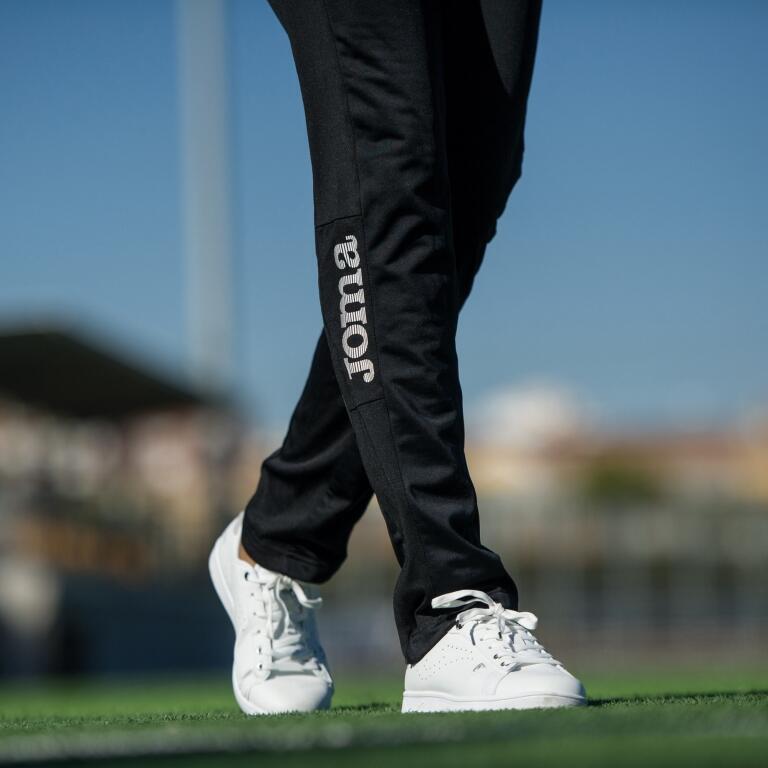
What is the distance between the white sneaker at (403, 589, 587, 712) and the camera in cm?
153

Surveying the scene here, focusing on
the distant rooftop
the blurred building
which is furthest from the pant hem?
the distant rooftop

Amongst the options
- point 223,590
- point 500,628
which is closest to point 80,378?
point 223,590

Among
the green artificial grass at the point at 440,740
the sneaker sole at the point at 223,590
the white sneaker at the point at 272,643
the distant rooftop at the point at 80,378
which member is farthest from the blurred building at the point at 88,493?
the green artificial grass at the point at 440,740

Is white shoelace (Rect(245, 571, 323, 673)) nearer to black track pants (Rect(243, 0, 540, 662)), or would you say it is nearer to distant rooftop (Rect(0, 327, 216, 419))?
black track pants (Rect(243, 0, 540, 662))

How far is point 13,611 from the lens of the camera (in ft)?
36.7

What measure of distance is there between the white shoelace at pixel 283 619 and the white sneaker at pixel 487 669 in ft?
0.88

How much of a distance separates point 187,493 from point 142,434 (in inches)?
31.5

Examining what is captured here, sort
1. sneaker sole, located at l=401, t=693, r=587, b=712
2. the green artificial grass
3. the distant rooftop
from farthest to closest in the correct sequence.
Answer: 1. the distant rooftop
2. sneaker sole, located at l=401, t=693, r=587, b=712
3. the green artificial grass

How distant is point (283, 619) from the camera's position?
1908mm

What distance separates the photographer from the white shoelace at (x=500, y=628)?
1.57m

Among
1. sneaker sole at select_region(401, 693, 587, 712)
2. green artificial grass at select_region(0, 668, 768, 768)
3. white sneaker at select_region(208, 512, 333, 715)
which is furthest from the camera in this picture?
white sneaker at select_region(208, 512, 333, 715)

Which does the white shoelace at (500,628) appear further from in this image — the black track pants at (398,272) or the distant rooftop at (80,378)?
the distant rooftop at (80,378)

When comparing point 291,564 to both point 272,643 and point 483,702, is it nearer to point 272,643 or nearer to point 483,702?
point 272,643

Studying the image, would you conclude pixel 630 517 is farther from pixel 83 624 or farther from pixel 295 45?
pixel 295 45
